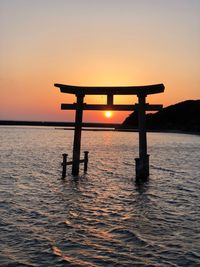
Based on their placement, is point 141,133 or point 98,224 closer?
point 98,224

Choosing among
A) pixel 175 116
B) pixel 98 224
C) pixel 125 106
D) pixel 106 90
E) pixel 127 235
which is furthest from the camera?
pixel 175 116

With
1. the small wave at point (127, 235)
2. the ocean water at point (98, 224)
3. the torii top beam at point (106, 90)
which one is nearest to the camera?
the ocean water at point (98, 224)

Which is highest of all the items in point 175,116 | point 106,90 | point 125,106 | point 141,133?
point 175,116

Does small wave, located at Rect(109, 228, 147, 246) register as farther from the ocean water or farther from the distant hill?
the distant hill

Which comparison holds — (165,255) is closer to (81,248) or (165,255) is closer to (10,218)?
(81,248)

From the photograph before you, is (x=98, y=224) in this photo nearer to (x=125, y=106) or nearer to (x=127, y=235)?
(x=127, y=235)

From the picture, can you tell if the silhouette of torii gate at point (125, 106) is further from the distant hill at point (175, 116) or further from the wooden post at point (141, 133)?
the distant hill at point (175, 116)

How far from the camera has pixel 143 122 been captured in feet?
55.0

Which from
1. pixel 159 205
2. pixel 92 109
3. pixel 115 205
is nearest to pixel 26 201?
pixel 115 205

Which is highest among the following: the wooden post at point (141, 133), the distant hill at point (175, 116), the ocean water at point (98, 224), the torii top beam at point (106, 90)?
the distant hill at point (175, 116)

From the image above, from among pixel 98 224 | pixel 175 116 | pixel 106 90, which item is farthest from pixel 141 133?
pixel 175 116

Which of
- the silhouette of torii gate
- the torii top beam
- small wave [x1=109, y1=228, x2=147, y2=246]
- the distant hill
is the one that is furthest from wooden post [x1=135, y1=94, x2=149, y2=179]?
the distant hill

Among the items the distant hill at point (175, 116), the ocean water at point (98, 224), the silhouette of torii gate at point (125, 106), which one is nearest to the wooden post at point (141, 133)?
the silhouette of torii gate at point (125, 106)

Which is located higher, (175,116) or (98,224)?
(175,116)
